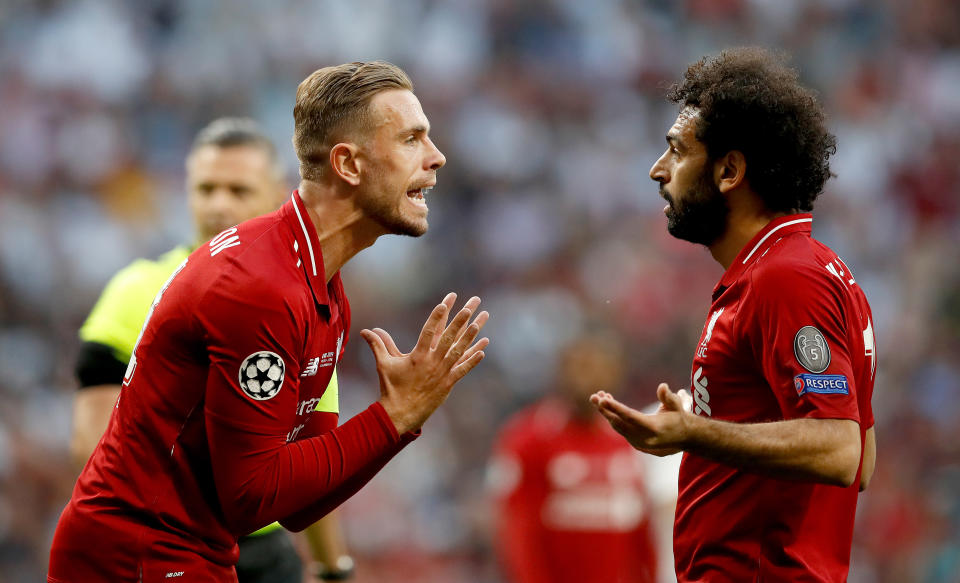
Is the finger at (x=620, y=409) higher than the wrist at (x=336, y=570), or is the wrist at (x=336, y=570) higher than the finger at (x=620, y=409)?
the finger at (x=620, y=409)

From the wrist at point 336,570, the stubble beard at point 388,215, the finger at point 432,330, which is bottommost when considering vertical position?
the wrist at point 336,570

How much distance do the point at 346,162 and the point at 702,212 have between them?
109 cm

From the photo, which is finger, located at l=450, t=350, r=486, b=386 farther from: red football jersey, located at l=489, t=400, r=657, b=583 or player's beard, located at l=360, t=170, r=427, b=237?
red football jersey, located at l=489, t=400, r=657, b=583

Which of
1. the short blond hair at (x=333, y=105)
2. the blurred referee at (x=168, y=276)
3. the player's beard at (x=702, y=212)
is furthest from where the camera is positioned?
the blurred referee at (x=168, y=276)

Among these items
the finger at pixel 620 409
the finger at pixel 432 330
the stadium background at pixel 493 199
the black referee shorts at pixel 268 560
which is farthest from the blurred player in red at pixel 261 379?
the stadium background at pixel 493 199

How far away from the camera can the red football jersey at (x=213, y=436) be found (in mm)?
2979

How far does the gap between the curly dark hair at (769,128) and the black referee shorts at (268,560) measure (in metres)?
2.40

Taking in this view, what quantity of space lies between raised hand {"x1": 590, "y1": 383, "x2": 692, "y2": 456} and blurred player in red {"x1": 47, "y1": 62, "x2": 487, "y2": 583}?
513 mm

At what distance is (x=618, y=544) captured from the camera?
695 centimetres

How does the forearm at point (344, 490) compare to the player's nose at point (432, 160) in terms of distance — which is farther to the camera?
the player's nose at point (432, 160)

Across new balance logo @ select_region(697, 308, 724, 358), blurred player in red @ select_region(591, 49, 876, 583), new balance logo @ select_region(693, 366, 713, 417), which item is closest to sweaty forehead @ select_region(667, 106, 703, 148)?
blurred player in red @ select_region(591, 49, 876, 583)

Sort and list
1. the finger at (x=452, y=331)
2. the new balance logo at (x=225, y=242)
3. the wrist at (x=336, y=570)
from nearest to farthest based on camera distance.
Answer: the new balance logo at (x=225, y=242), the finger at (x=452, y=331), the wrist at (x=336, y=570)

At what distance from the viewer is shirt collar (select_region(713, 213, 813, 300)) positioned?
328 centimetres

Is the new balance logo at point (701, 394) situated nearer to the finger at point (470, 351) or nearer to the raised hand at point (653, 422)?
the raised hand at point (653, 422)
